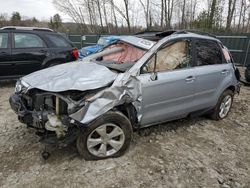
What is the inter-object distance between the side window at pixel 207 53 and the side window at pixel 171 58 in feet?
0.80

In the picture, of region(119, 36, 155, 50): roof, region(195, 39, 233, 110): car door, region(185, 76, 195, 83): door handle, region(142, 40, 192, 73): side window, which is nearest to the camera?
region(142, 40, 192, 73): side window

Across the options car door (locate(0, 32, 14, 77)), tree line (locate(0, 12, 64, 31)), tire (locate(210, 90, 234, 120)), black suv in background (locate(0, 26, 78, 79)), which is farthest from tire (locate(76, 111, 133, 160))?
tree line (locate(0, 12, 64, 31))

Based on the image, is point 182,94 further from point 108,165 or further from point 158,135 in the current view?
point 108,165

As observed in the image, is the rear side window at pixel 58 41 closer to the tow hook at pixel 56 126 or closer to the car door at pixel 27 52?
the car door at pixel 27 52

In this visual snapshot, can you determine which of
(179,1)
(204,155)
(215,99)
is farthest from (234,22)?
(204,155)

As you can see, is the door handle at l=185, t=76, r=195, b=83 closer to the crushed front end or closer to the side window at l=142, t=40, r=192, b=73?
the side window at l=142, t=40, r=192, b=73

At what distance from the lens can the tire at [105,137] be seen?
276 cm

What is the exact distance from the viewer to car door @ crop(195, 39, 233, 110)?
3811 millimetres

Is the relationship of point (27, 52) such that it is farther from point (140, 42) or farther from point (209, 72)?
point (209, 72)

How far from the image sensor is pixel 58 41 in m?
6.79

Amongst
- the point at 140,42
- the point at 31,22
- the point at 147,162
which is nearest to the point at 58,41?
the point at 140,42

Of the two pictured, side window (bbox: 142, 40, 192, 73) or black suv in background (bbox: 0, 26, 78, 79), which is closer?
side window (bbox: 142, 40, 192, 73)

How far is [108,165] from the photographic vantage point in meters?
2.91

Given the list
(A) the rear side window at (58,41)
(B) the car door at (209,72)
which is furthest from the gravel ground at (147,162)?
(A) the rear side window at (58,41)
